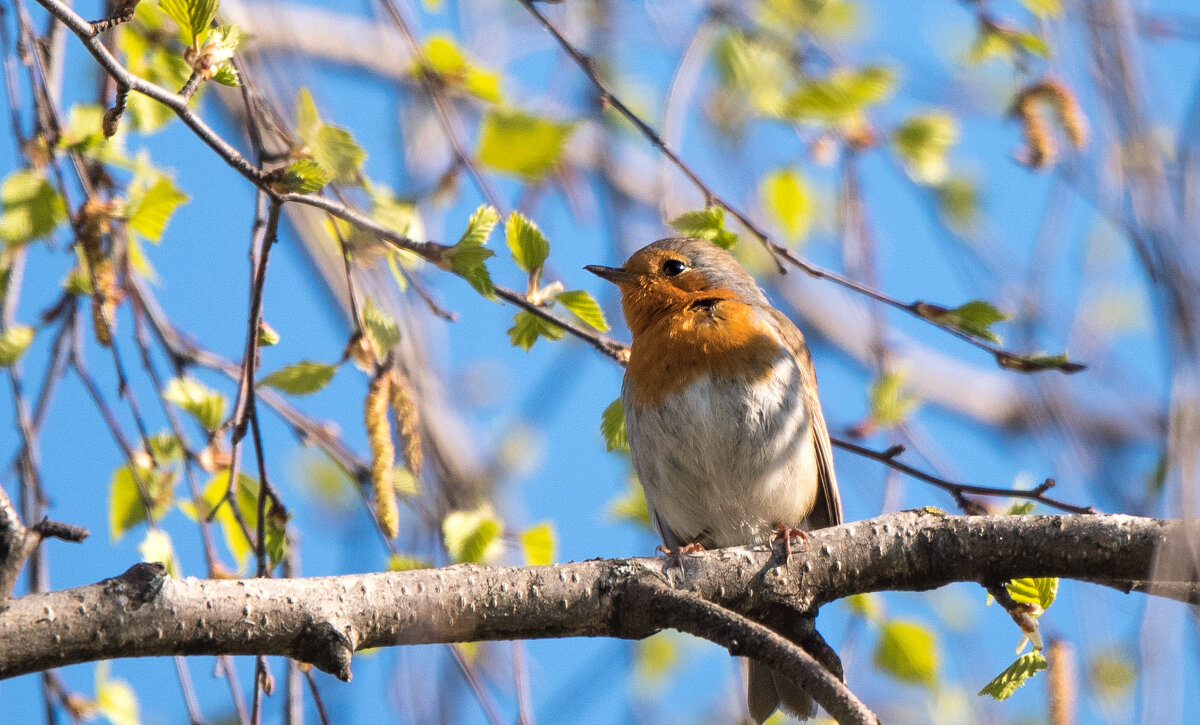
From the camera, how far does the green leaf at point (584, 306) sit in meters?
3.01

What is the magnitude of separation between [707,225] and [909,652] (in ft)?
5.78

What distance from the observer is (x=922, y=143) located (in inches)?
170

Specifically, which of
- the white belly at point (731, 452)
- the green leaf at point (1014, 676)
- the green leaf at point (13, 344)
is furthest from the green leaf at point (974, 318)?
the green leaf at point (13, 344)

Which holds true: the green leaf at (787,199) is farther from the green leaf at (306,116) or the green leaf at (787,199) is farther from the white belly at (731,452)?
the green leaf at (306,116)

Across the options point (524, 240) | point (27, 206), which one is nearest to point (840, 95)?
point (524, 240)

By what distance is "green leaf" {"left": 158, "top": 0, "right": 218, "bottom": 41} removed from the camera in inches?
94.3

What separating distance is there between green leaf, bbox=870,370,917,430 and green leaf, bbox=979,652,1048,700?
1.32 meters

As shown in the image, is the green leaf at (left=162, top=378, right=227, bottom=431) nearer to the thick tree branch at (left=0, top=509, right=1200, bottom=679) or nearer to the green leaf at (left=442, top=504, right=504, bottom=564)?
the green leaf at (left=442, top=504, right=504, bottom=564)

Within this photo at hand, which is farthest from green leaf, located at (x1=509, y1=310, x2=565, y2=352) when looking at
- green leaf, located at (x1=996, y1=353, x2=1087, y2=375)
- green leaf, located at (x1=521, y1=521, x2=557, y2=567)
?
green leaf, located at (x1=996, y1=353, x2=1087, y2=375)

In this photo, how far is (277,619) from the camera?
7.61ft

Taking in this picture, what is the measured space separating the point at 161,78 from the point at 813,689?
2.75 m

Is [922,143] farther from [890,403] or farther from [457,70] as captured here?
[457,70]

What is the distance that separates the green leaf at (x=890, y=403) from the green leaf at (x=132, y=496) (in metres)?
2.35

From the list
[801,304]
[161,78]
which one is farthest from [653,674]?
[161,78]
